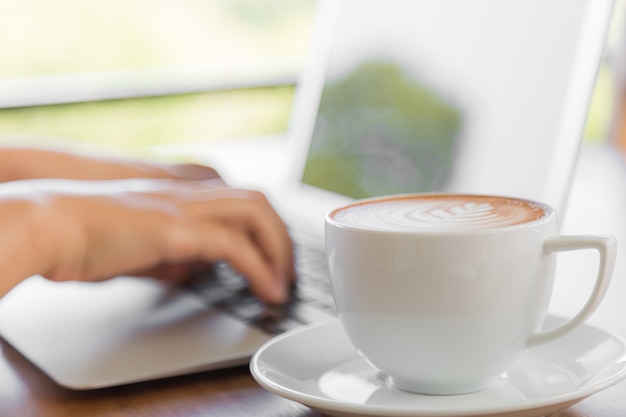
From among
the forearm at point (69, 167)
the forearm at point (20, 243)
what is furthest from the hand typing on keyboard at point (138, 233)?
the forearm at point (69, 167)

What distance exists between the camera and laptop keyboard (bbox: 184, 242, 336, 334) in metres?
0.60

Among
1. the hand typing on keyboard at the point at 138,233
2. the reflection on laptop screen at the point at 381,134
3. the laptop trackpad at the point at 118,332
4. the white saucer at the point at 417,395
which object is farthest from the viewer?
the reflection on laptop screen at the point at 381,134

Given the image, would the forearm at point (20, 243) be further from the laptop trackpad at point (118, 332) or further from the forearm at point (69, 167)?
the forearm at point (69, 167)

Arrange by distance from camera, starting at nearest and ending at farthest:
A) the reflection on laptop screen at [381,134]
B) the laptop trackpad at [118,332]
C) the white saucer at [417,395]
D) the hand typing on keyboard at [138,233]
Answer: the white saucer at [417,395] → the laptop trackpad at [118,332] → the hand typing on keyboard at [138,233] → the reflection on laptop screen at [381,134]

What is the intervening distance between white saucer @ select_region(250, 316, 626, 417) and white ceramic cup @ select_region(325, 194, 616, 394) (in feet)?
0.05

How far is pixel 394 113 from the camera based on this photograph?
0.80 meters

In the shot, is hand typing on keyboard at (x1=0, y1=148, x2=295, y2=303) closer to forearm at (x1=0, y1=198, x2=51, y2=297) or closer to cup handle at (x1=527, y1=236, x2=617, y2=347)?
forearm at (x1=0, y1=198, x2=51, y2=297)

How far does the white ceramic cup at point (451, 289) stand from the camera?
15.7 inches

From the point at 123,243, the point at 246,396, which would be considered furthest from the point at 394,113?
the point at 246,396

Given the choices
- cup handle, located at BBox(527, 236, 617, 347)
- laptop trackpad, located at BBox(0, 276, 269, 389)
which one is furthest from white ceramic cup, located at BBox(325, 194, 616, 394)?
laptop trackpad, located at BBox(0, 276, 269, 389)

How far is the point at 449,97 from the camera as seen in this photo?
2.42 feet

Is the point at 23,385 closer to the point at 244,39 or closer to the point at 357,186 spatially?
the point at 357,186

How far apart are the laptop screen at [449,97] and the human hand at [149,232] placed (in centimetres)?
15

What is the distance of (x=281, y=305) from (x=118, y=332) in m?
0.12
